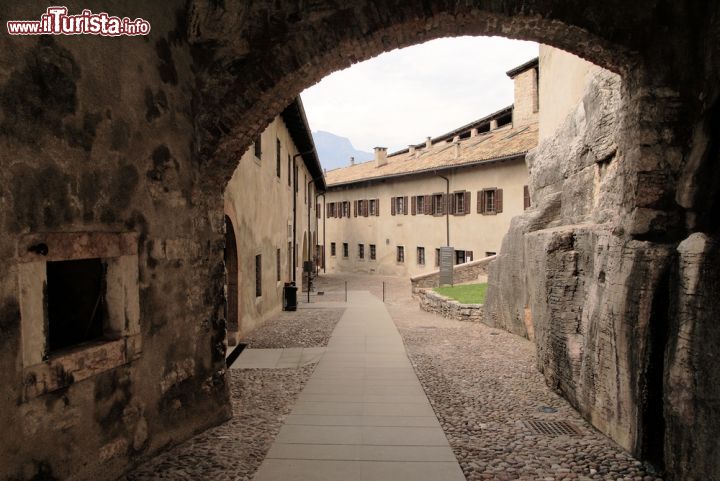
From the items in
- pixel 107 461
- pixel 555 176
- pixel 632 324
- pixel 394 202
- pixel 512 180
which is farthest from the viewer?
pixel 394 202

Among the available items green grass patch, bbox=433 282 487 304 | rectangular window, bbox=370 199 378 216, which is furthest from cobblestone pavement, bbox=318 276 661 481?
rectangular window, bbox=370 199 378 216

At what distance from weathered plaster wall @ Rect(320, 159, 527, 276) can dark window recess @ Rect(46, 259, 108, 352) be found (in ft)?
67.5

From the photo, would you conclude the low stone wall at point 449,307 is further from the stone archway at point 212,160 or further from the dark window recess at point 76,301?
the dark window recess at point 76,301

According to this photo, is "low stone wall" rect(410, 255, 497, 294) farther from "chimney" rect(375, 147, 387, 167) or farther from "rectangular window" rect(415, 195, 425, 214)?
"chimney" rect(375, 147, 387, 167)

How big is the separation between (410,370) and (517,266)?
14.5 ft

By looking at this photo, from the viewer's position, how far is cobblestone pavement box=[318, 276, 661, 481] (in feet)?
15.1

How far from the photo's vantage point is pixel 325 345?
10125 mm

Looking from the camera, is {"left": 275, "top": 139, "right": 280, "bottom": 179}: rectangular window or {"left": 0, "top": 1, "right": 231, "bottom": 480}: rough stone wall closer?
{"left": 0, "top": 1, "right": 231, "bottom": 480}: rough stone wall

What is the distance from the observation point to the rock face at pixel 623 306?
154 inches

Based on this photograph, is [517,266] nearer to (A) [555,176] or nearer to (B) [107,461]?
(A) [555,176]

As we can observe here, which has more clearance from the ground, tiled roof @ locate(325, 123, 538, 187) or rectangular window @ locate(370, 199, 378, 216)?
tiled roof @ locate(325, 123, 538, 187)

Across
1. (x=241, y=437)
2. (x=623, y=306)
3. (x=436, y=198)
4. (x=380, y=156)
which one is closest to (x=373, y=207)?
(x=380, y=156)

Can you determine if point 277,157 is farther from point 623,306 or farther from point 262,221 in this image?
point 623,306

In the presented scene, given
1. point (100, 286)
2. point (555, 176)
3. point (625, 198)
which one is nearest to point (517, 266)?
point (555, 176)
